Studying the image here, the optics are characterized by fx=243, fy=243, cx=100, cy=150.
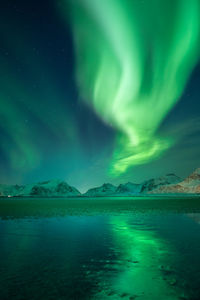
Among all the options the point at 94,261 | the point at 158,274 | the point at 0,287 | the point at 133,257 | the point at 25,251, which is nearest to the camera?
the point at 0,287

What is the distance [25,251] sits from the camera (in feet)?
49.6

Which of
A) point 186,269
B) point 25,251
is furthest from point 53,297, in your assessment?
point 25,251

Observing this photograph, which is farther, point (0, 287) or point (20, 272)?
point (20, 272)

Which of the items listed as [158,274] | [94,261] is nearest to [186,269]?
[158,274]

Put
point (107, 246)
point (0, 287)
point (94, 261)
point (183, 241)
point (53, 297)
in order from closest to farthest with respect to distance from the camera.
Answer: point (53, 297)
point (0, 287)
point (94, 261)
point (107, 246)
point (183, 241)

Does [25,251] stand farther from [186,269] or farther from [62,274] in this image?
[186,269]

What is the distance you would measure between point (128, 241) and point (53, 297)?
10417 mm

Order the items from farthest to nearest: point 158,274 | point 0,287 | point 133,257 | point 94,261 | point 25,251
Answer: point 25,251 < point 133,257 < point 94,261 < point 158,274 < point 0,287

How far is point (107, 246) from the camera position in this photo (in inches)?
651

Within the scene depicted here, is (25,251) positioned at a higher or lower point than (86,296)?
higher

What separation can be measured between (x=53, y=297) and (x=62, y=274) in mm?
2572

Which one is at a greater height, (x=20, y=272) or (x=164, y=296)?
(x=20, y=272)

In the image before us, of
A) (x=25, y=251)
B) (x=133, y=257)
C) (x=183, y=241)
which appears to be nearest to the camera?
(x=133, y=257)

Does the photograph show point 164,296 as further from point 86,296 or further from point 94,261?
point 94,261
